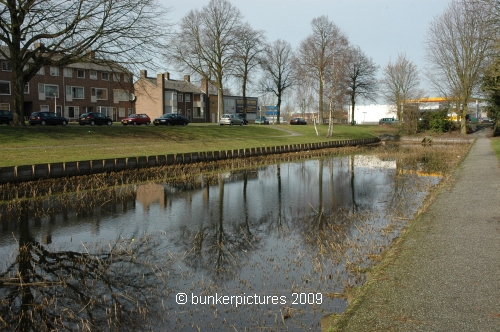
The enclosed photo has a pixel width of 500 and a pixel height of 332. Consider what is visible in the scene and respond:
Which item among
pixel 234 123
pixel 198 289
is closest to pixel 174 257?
pixel 198 289

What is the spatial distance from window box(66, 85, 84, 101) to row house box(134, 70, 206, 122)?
8328 mm

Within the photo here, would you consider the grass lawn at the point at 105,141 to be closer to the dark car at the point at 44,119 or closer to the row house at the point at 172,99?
the dark car at the point at 44,119

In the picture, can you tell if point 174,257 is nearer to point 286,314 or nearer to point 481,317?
point 286,314

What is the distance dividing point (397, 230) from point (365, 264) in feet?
10.2

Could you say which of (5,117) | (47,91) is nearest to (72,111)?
(47,91)

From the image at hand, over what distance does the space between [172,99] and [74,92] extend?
17.1 meters

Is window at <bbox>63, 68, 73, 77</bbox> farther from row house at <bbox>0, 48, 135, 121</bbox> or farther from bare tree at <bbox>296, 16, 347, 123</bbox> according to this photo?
bare tree at <bbox>296, 16, 347, 123</bbox>

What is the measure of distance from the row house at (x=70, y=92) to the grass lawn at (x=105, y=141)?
57.7ft

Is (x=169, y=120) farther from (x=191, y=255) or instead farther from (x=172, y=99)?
(x=191, y=255)

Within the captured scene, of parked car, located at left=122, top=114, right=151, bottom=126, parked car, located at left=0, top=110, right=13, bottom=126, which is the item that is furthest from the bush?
parked car, located at left=0, top=110, right=13, bottom=126

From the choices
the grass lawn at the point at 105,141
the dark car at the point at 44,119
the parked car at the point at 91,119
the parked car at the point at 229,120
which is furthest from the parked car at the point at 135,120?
the parked car at the point at 229,120

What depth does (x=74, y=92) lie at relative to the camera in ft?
201

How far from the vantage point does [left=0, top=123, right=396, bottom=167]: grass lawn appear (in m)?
23.2

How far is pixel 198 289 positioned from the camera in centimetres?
775
